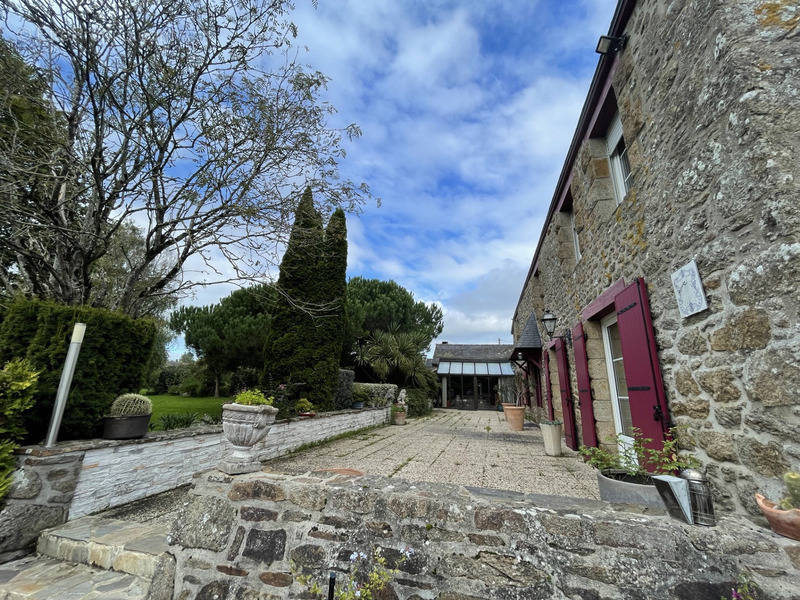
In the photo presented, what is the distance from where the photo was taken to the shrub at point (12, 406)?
247cm

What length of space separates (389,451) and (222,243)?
4453 mm

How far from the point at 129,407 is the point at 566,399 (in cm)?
646

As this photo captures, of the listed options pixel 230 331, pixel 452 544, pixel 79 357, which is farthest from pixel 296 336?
pixel 452 544

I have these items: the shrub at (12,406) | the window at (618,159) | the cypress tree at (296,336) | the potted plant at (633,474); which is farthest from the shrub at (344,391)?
the window at (618,159)

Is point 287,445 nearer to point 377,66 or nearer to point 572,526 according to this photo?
point 572,526

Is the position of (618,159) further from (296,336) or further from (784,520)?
(296,336)

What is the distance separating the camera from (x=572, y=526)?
159 cm

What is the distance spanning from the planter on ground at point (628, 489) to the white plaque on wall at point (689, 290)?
4.19 feet

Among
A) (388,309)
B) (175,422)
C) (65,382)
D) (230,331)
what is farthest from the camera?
(388,309)

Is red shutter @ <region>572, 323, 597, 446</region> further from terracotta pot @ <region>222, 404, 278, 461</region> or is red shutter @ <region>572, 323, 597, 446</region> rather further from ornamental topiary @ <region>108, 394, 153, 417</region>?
ornamental topiary @ <region>108, 394, 153, 417</region>

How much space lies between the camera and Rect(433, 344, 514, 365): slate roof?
20.5 m

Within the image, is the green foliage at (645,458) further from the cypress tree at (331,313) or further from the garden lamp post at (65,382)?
the cypress tree at (331,313)

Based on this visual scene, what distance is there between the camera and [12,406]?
254cm

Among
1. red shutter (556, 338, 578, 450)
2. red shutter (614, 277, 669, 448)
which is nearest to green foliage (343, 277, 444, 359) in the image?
red shutter (556, 338, 578, 450)
